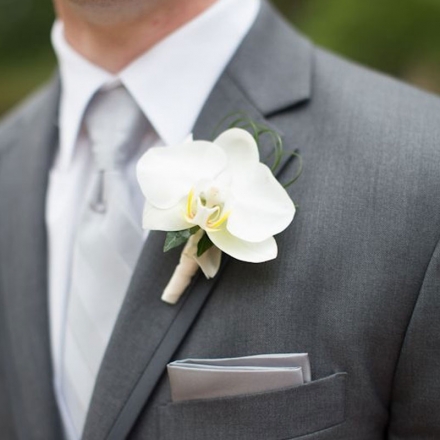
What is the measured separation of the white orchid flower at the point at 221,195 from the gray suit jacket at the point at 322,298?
0.29 ft

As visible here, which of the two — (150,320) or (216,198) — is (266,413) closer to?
(150,320)

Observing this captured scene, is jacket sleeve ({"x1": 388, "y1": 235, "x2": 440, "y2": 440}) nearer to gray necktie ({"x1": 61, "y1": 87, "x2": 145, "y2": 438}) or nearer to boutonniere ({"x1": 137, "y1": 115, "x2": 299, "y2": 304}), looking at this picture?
boutonniere ({"x1": 137, "y1": 115, "x2": 299, "y2": 304})

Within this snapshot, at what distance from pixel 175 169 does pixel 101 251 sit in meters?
0.33

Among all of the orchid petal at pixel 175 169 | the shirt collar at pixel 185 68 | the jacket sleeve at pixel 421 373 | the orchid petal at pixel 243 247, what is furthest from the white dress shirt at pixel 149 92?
the jacket sleeve at pixel 421 373

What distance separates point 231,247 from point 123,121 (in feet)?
1.50

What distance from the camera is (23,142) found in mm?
1902

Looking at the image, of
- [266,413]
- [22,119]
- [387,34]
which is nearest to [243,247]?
[266,413]

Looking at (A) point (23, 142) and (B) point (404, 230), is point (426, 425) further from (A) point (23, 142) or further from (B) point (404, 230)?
(A) point (23, 142)

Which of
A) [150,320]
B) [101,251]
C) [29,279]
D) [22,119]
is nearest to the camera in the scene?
[150,320]

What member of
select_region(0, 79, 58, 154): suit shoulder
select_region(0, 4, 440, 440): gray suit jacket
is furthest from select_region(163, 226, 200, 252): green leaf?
select_region(0, 79, 58, 154): suit shoulder

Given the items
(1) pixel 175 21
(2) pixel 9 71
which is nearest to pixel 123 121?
(1) pixel 175 21

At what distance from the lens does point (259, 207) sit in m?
1.30

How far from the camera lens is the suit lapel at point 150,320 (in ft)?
4.62

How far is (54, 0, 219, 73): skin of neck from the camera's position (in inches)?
60.9
